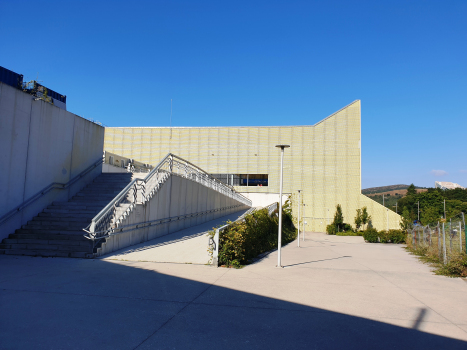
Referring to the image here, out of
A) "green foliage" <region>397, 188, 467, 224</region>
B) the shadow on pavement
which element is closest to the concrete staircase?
the shadow on pavement

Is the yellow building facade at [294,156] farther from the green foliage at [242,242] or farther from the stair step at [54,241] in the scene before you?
the stair step at [54,241]

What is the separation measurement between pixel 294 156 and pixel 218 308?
37394 mm

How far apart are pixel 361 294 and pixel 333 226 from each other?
34668 millimetres

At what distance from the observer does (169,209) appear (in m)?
15.6

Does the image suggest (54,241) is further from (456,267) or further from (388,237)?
(388,237)

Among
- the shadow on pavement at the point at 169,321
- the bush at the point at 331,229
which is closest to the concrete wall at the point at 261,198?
the bush at the point at 331,229

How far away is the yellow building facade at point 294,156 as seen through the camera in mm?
41406

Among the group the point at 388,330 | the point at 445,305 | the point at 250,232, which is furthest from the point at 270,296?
the point at 250,232

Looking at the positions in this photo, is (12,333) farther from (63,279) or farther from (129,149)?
(129,149)

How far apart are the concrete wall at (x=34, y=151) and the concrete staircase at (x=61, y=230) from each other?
51cm

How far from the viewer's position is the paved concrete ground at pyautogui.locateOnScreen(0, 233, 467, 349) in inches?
179

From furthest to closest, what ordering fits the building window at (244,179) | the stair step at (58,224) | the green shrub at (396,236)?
the building window at (244,179)
the green shrub at (396,236)
the stair step at (58,224)

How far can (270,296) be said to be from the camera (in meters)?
6.91

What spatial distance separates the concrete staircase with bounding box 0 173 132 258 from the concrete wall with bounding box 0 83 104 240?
1.68 feet
